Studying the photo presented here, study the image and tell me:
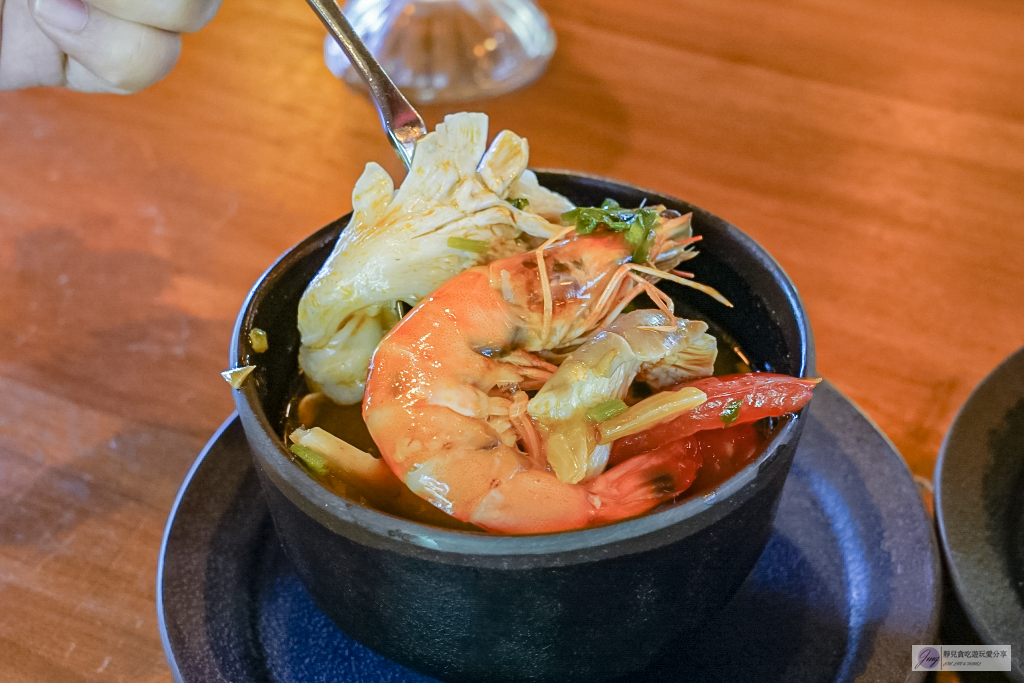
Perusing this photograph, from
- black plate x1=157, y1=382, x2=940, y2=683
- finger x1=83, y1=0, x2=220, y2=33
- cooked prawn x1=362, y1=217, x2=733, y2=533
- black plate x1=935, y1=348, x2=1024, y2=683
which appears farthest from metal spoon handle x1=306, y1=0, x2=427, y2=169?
black plate x1=935, y1=348, x2=1024, y2=683

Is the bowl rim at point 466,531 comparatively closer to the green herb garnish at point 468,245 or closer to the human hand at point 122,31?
the green herb garnish at point 468,245

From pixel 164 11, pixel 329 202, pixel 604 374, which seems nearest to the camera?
pixel 604 374

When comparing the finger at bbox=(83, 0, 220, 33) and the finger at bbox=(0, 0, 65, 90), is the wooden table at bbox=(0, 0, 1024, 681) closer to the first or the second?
the finger at bbox=(0, 0, 65, 90)

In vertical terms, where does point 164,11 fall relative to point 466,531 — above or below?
above

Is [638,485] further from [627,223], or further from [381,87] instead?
[381,87]

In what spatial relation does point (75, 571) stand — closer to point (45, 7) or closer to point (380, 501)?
point (380, 501)

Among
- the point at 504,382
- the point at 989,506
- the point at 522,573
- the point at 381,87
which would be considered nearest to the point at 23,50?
the point at 381,87

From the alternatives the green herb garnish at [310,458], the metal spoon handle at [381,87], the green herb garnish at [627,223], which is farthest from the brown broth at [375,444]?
the metal spoon handle at [381,87]
